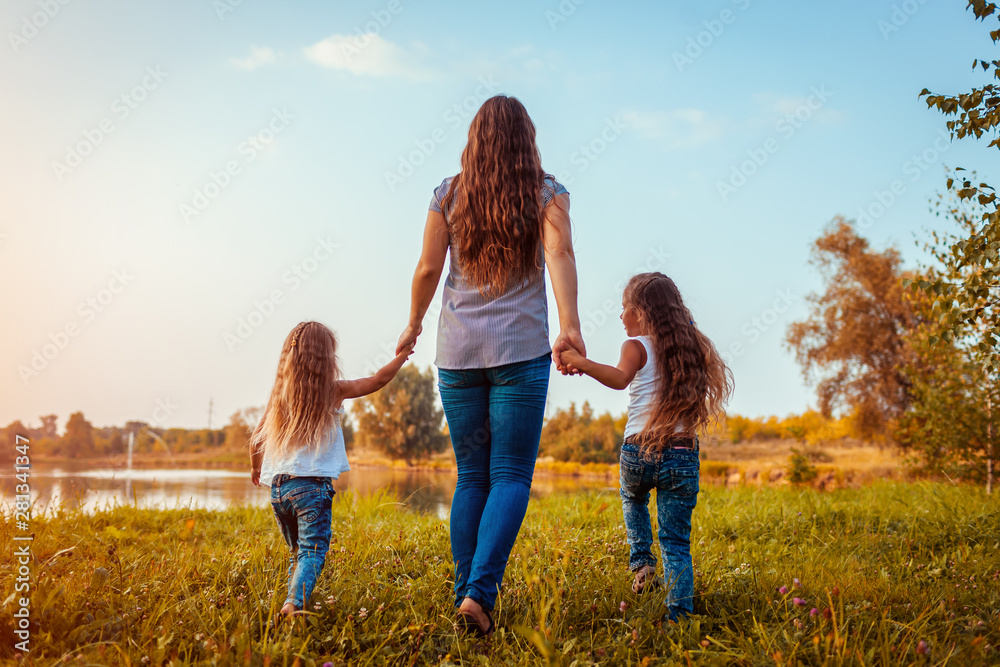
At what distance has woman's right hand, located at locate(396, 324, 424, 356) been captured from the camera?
300cm

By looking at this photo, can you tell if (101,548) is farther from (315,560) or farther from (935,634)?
(935,634)

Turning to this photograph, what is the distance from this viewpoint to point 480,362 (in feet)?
8.30

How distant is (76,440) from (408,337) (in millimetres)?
11807

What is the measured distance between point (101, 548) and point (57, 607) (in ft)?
6.24

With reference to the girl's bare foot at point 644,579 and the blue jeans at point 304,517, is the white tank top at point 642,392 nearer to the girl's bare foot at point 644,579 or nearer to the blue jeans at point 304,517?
the girl's bare foot at point 644,579

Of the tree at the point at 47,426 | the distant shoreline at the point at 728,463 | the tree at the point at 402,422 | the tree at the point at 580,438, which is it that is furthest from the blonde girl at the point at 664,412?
the tree at the point at 402,422

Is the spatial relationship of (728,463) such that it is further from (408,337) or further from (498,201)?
(498,201)

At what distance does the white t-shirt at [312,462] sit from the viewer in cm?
309

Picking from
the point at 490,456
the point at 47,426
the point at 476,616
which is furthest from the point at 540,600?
the point at 47,426

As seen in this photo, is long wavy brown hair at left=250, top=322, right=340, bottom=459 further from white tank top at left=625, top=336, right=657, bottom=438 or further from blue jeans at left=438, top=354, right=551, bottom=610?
white tank top at left=625, top=336, right=657, bottom=438

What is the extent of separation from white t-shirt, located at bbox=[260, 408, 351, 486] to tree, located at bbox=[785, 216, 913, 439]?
17.4 m

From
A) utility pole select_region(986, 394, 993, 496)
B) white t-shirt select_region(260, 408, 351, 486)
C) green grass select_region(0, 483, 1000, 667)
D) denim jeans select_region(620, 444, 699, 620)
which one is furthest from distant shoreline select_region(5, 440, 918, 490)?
white t-shirt select_region(260, 408, 351, 486)

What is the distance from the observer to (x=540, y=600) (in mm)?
2449

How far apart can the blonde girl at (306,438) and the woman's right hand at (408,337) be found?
0.08 ft
